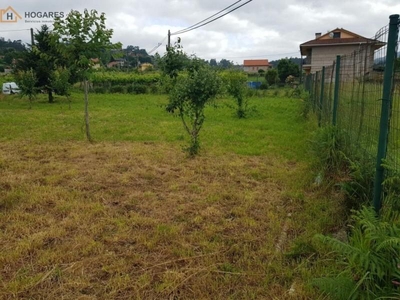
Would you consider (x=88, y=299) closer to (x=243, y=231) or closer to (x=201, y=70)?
(x=243, y=231)

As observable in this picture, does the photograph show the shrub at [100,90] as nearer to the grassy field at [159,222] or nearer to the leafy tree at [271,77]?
the leafy tree at [271,77]

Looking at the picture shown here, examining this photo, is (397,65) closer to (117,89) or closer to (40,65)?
(40,65)

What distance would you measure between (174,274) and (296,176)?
288 cm

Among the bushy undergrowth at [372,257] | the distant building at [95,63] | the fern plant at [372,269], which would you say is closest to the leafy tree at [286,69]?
the distant building at [95,63]

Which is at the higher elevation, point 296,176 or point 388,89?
point 388,89

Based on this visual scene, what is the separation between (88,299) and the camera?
2.19 m

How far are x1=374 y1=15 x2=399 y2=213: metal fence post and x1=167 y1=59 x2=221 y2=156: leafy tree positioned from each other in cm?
352

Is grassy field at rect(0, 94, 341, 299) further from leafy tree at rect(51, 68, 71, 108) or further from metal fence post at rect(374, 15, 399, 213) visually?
leafy tree at rect(51, 68, 71, 108)

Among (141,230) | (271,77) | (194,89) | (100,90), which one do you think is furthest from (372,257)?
(271,77)

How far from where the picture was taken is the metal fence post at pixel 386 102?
7.30ft

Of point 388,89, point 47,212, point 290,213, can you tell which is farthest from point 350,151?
point 47,212

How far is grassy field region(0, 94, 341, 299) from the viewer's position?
7.69ft

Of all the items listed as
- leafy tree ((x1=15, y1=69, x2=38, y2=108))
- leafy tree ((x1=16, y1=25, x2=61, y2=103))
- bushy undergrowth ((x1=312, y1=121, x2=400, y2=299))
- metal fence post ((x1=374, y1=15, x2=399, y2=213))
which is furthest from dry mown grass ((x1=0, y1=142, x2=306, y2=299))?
leafy tree ((x1=16, y1=25, x2=61, y2=103))

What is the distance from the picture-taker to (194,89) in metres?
5.61
